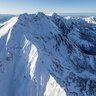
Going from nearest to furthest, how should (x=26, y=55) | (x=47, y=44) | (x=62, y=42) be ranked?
(x=26, y=55) → (x=47, y=44) → (x=62, y=42)

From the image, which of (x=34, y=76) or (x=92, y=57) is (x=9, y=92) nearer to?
(x=34, y=76)

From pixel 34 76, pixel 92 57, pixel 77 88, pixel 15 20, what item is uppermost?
pixel 15 20

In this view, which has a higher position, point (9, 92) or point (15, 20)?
point (15, 20)

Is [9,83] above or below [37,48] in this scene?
below

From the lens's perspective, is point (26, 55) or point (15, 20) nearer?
point (26, 55)

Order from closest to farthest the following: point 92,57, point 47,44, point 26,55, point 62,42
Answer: point 26,55
point 47,44
point 62,42
point 92,57

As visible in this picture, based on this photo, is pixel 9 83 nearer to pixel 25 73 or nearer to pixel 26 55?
pixel 25 73

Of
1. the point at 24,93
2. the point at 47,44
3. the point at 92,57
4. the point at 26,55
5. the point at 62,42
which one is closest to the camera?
the point at 24,93

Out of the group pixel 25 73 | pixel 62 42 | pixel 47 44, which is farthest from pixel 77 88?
pixel 62 42

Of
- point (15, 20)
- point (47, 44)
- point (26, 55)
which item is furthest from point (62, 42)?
point (26, 55)
